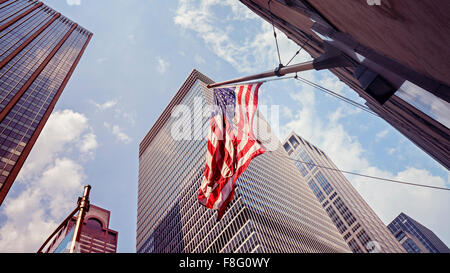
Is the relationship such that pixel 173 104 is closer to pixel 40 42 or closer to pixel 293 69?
pixel 40 42

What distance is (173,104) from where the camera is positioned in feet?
439

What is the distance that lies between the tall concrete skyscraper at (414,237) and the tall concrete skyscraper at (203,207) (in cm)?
9793

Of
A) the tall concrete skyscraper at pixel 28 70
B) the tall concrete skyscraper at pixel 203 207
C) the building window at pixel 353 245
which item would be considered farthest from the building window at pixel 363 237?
the tall concrete skyscraper at pixel 28 70

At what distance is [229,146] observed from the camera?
10.8 m

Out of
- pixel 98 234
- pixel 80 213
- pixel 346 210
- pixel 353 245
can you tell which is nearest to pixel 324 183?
pixel 346 210

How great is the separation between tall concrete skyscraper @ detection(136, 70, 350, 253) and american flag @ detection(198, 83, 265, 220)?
59197mm

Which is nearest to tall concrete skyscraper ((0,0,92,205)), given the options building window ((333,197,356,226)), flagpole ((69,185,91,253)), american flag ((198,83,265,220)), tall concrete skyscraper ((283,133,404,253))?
A: american flag ((198,83,265,220))

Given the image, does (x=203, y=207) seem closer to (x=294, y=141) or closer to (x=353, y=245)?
(x=353, y=245)

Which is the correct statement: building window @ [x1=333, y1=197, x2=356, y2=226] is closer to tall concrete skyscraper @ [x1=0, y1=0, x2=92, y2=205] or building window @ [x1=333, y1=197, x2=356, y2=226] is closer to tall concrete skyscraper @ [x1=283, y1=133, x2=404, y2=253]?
tall concrete skyscraper @ [x1=283, y1=133, x2=404, y2=253]

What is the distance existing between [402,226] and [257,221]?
17668cm

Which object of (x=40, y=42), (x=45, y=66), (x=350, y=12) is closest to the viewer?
(x=350, y=12)

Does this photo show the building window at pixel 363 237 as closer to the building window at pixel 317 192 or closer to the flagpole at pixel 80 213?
the building window at pixel 317 192
